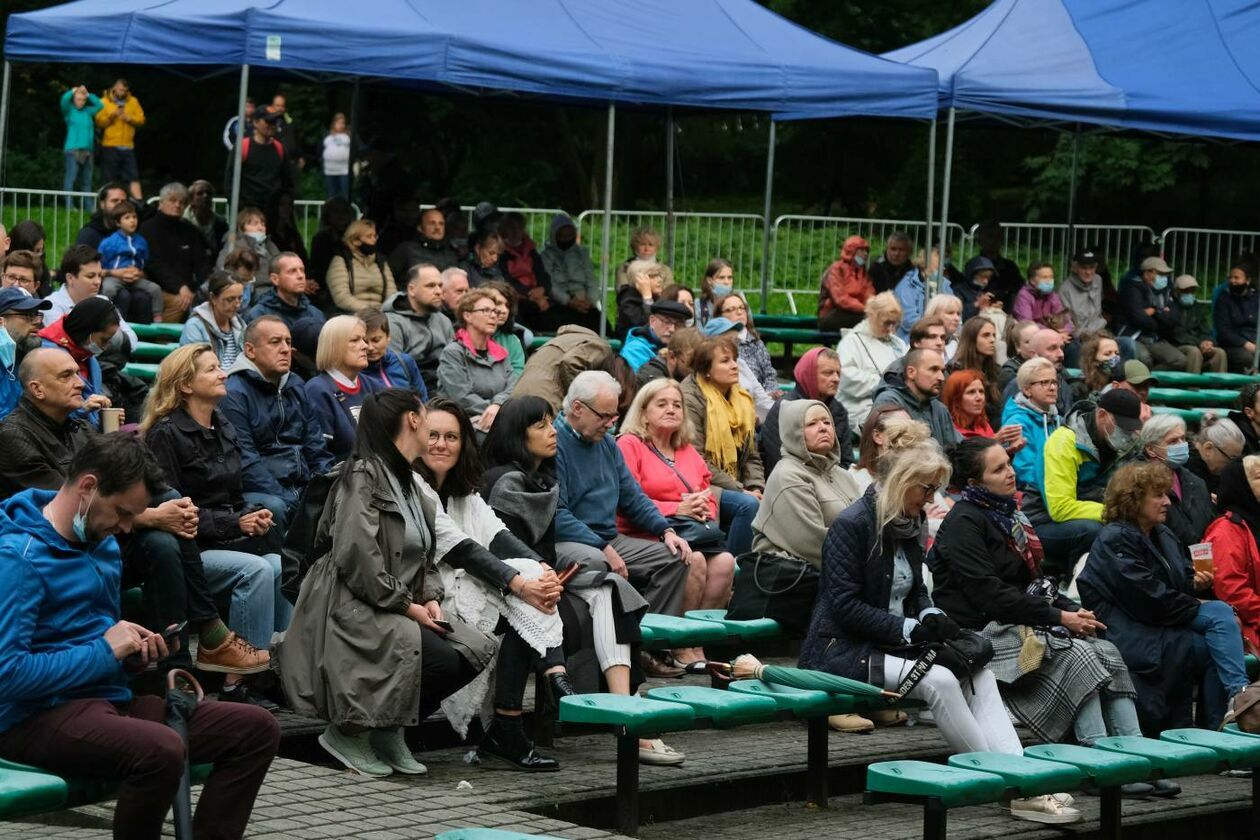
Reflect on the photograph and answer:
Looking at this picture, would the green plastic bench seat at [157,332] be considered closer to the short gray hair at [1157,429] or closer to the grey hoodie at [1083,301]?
the short gray hair at [1157,429]

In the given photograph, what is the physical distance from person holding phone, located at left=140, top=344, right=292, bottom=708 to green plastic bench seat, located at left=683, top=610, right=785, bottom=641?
6.00 feet

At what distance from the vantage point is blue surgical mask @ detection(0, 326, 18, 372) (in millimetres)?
8203

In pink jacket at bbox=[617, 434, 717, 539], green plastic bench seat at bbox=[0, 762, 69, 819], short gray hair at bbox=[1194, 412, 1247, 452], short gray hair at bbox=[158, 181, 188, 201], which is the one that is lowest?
green plastic bench seat at bbox=[0, 762, 69, 819]

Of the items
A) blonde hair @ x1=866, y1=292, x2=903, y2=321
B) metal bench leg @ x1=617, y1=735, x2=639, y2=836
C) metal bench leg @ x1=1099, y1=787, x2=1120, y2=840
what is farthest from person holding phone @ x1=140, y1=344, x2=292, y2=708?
blonde hair @ x1=866, y1=292, x2=903, y2=321

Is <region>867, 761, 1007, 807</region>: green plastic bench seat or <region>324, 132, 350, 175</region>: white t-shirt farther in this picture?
<region>324, 132, 350, 175</region>: white t-shirt

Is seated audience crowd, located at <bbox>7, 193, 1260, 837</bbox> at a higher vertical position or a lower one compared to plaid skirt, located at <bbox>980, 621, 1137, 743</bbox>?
higher

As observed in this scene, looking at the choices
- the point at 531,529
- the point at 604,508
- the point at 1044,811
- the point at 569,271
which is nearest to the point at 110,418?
the point at 531,529

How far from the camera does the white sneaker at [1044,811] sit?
7793 mm

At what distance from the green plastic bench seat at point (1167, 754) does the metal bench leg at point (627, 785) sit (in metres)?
1.98

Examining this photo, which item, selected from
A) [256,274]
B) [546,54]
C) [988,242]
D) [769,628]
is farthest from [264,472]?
[988,242]

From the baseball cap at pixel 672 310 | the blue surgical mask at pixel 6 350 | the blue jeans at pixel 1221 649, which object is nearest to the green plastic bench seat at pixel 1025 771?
the blue jeans at pixel 1221 649

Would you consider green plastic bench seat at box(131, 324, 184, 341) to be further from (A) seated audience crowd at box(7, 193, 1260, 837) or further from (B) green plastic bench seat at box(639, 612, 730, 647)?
(B) green plastic bench seat at box(639, 612, 730, 647)

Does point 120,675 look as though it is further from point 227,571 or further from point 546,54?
point 546,54

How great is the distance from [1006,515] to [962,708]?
3.35 ft
